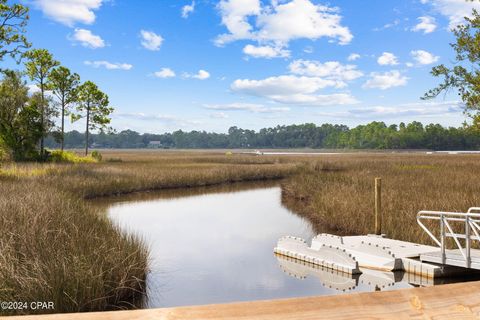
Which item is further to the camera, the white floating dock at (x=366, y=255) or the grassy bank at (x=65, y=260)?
the white floating dock at (x=366, y=255)

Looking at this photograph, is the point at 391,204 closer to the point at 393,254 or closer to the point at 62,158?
the point at 393,254

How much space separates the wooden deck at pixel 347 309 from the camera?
6.38 ft

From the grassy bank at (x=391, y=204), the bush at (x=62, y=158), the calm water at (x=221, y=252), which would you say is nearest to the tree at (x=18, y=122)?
the bush at (x=62, y=158)

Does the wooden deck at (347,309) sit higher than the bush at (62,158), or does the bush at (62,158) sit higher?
the wooden deck at (347,309)

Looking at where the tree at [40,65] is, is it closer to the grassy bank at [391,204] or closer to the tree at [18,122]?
the tree at [18,122]

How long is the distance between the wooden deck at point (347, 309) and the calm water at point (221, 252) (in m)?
7.32

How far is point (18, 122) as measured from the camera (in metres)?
38.0

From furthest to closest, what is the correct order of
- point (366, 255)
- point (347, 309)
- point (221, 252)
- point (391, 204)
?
point (391, 204) < point (221, 252) < point (366, 255) < point (347, 309)

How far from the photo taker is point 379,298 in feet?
7.08

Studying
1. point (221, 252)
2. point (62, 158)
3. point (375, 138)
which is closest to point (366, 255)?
point (221, 252)

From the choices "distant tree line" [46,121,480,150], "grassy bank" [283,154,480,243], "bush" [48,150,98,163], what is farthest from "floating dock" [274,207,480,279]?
"distant tree line" [46,121,480,150]

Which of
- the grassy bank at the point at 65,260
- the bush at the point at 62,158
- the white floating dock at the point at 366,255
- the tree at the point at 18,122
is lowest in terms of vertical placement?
the white floating dock at the point at 366,255

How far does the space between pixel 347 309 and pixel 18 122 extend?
40.9 m

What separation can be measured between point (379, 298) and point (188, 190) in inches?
1117
